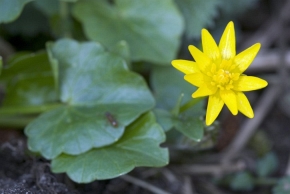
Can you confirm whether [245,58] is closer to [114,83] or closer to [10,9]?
[114,83]

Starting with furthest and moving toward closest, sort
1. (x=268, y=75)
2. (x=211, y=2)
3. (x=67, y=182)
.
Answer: (x=268, y=75), (x=211, y=2), (x=67, y=182)

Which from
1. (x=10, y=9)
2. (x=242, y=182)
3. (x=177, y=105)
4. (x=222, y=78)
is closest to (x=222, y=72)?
(x=222, y=78)

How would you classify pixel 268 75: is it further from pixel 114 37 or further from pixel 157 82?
pixel 114 37

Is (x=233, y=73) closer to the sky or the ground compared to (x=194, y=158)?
closer to the sky

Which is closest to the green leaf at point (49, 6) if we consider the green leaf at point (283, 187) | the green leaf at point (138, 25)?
the green leaf at point (138, 25)

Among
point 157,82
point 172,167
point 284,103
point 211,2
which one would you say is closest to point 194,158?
point 172,167
